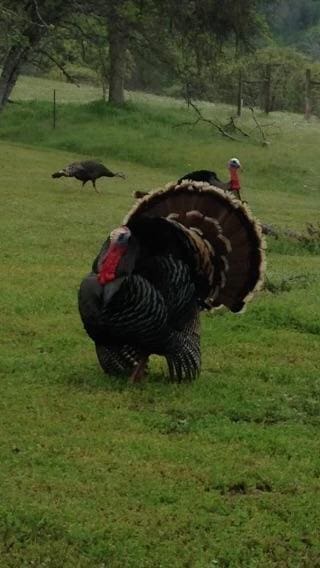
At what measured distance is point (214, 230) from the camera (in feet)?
25.0

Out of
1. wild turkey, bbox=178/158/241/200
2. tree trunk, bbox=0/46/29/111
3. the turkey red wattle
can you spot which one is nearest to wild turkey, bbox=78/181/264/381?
the turkey red wattle

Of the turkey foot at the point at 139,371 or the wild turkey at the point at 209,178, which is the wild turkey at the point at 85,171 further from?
the turkey foot at the point at 139,371

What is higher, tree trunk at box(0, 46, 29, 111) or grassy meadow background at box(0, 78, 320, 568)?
tree trunk at box(0, 46, 29, 111)

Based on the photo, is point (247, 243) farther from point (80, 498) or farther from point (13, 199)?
point (13, 199)

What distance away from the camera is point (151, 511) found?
5297mm

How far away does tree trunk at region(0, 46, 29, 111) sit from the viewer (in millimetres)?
13078

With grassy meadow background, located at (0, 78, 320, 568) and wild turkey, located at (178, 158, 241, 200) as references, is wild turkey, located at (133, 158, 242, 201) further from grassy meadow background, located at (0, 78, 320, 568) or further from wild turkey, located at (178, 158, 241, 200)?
grassy meadow background, located at (0, 78, 320, 568)

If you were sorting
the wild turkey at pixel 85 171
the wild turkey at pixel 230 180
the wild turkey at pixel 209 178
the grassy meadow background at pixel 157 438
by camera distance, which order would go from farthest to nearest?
the wild turkey at pixel 85 171
the wild turkey at pixel 230 180
the wild turkey at pixel 209 178
the grassy meadow background at pixel 157 438

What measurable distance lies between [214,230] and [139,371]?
46.7 inches

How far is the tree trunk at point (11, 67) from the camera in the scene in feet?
42.9

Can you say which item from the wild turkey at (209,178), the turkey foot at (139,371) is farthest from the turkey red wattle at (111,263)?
the wild turkey at (209,178)

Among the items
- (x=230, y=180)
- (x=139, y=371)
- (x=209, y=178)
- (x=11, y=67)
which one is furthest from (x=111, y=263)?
(x=230, y=180)

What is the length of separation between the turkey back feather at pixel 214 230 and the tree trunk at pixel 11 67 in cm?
587

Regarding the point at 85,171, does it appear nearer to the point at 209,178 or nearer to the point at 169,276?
the point at 209,178
